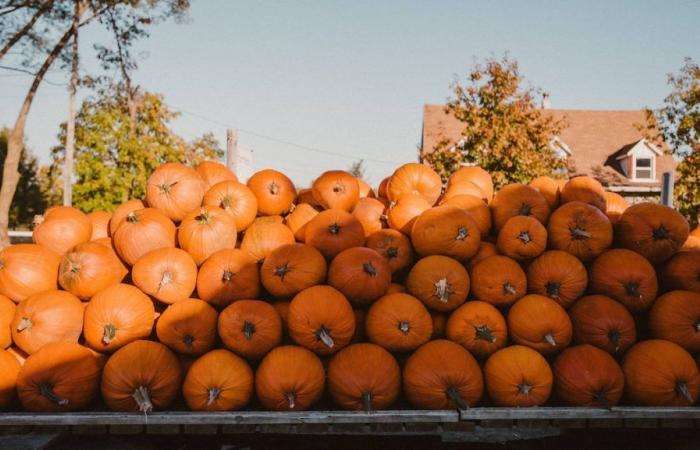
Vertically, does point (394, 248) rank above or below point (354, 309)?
above

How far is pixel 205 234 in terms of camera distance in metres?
3.33

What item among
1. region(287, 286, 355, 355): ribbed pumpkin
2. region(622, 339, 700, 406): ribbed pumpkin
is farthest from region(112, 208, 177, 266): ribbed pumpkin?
region(622, 339, 700, 406): ribbed pumpkin

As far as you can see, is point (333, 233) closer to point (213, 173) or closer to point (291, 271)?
point (291, 271)

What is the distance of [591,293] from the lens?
330 cm

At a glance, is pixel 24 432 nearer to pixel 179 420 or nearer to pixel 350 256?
pixel 179 420

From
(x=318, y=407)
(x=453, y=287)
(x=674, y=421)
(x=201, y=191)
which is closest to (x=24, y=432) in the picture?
(x=318, y=407)

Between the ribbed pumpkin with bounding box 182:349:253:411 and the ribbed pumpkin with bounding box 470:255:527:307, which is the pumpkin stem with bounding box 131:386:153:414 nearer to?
the ribbed pumpkin with bounding box 182:349:253:411

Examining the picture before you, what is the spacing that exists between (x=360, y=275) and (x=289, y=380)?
736 mm

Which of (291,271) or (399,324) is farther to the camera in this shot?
(291,271)

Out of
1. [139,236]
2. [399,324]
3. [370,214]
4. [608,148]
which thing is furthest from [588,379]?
[608,148]

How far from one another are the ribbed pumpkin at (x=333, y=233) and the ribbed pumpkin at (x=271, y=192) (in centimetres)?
55

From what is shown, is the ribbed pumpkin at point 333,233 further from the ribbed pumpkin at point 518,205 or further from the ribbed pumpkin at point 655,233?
the ribbed pumpkin at point 655,233

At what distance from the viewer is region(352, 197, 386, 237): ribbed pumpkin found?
3.87m

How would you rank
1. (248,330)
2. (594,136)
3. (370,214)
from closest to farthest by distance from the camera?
(248,330) < (370,214) < (594,136)
